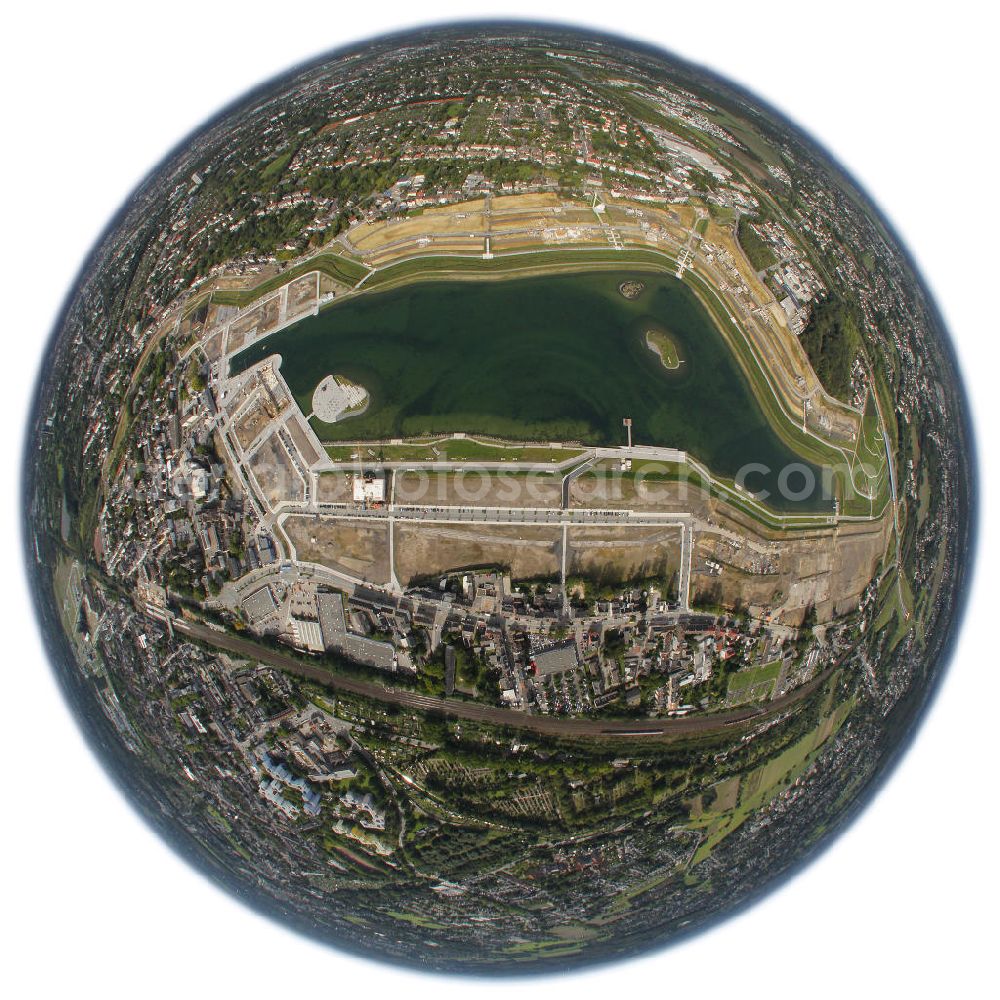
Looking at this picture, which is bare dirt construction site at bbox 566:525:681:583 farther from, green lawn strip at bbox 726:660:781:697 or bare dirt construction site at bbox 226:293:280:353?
bare dirt construction site at bbox 226:293:280:353

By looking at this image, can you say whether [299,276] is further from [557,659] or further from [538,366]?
[557,659]

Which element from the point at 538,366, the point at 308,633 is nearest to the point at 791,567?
the point at 538,366

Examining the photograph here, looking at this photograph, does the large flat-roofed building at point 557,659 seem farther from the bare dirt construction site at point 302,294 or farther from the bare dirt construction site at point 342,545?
the bare dirt construction site at point 302,294

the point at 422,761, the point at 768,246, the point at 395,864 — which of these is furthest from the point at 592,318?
the point at 395,864

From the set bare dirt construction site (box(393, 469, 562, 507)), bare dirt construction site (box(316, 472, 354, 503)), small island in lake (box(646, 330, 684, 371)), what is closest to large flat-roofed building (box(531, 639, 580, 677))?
bare dirt construction site (box(393, 469, 562, 507))

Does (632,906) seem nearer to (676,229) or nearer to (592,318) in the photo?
(592,318)

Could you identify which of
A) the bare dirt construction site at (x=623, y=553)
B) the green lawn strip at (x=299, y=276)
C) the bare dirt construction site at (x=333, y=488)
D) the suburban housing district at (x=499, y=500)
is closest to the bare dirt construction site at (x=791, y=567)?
the suburban housing district at (x=499, y=500)

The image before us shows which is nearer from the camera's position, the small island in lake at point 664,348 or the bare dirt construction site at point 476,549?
the bare dirt construction site at point 476,549
